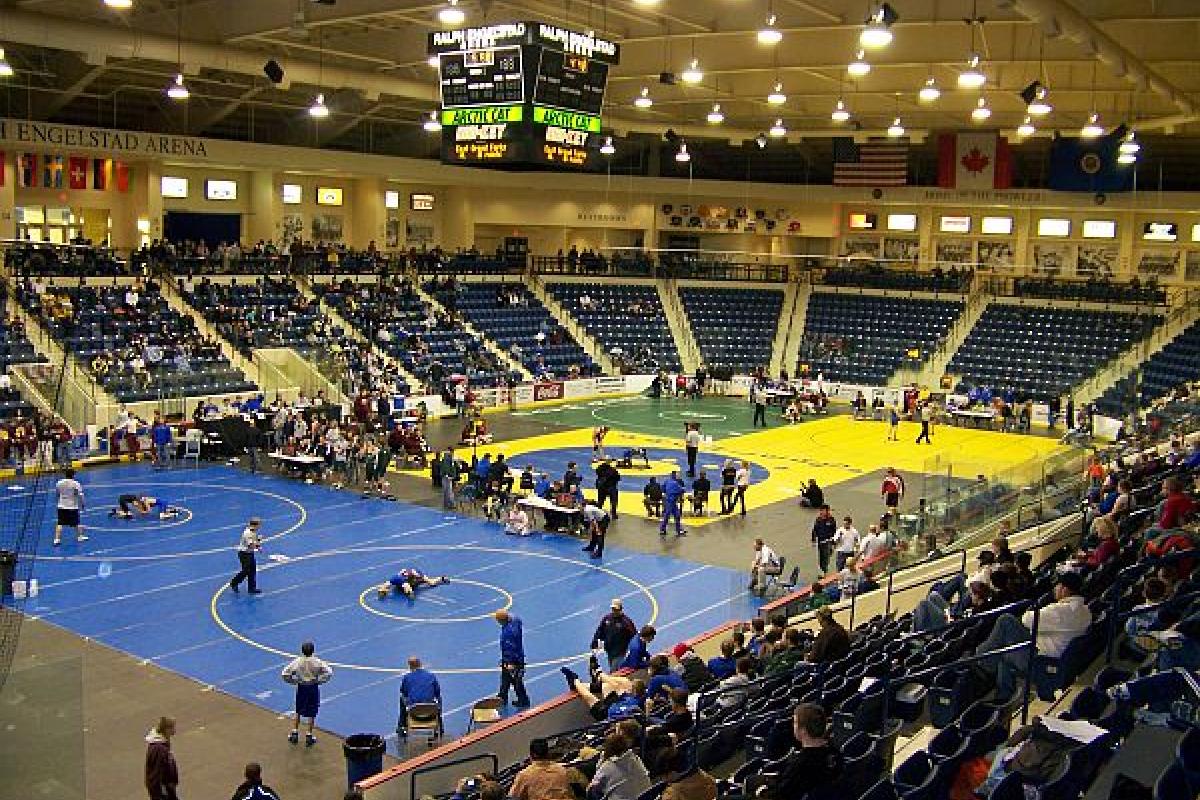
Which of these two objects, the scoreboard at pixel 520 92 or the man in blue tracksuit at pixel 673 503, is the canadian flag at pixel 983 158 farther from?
the man in blue tracksuit at pixel 673 503

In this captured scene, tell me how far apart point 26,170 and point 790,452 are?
2761 cm

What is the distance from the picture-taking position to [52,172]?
142 feet

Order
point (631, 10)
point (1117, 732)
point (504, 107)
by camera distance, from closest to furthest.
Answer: point (1117, 732) < point (504, 107) < point (631, 10)

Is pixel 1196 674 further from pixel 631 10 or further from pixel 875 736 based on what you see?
pixel 631 10

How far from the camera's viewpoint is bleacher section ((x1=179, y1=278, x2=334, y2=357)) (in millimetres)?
40031

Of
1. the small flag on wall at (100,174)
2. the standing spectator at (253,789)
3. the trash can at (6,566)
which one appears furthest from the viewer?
the small flag on wall at (100,174)

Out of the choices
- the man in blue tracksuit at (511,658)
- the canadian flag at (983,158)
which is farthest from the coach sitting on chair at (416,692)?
the canadian flag at (983,158)

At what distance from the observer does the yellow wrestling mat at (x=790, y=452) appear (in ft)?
105

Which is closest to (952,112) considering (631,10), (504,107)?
(631,10)

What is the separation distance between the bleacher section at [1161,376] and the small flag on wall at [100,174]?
36.5m

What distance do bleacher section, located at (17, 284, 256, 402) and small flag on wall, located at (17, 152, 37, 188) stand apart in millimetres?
6299

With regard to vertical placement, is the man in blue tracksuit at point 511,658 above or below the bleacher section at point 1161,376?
below

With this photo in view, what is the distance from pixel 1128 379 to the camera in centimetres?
4341

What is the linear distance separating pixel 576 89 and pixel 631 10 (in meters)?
6.20
